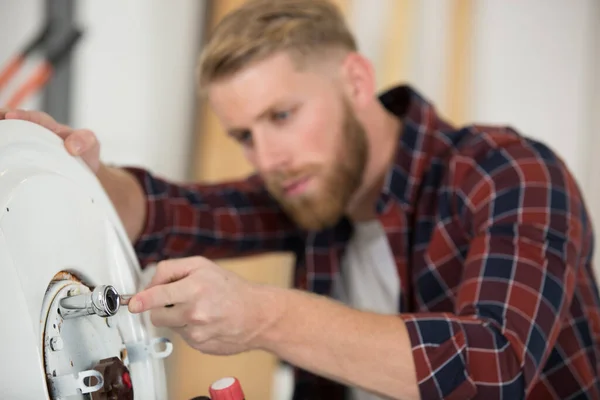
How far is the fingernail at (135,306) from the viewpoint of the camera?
2.18ft

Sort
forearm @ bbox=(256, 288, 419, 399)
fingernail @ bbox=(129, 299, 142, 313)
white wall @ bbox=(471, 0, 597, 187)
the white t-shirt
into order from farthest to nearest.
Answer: white wall @ bbox=(471, 0, 597, 187)
the white t-shirt
forearm @ bbox=(256, 288, 419, 399)
fingernail @ bbox=(129, 299, 142, 313)

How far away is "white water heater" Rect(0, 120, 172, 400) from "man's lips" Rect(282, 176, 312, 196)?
1.44ft

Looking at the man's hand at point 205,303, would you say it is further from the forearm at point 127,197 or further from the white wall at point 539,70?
the white wall at point 539,70

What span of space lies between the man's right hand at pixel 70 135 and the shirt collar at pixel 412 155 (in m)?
0.53

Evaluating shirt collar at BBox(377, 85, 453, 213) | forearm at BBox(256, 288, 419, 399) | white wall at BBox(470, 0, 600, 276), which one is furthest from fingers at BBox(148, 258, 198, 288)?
white wall at BBox(470, 0, 600, 276)

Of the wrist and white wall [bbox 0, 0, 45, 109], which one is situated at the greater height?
white wall [bbox 0, 0, 45, 109]

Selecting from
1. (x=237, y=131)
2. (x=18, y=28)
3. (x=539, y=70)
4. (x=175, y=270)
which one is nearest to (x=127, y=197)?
(x=237, y=131)

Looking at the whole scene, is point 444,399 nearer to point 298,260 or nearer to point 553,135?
point 298,260

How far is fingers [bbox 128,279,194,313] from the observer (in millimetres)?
668

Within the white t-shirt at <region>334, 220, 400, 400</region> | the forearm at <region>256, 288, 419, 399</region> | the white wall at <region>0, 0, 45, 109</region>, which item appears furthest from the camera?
the white wall at <region>0, 0, 45, 109</region>

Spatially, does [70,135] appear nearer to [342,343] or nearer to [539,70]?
[342,343]

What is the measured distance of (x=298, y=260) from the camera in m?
1.45

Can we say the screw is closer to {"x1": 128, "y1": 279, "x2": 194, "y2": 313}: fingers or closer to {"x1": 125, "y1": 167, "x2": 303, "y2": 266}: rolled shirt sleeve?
{"x1": 128, "y1": 279, "x2": 194, "y2": 313}: fingers

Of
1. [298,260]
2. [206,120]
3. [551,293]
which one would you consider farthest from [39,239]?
[206,120]
